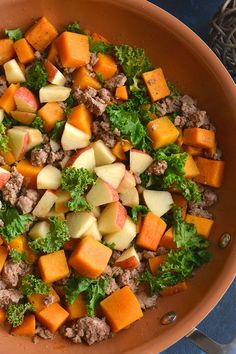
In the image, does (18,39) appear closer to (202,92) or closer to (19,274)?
(202,92)

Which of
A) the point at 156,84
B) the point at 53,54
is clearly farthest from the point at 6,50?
the point at 156,84

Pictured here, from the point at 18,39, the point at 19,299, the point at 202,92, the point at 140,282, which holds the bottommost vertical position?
the point at 19,299

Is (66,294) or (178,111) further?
(178,111)

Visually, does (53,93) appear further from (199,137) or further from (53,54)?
(199,137)

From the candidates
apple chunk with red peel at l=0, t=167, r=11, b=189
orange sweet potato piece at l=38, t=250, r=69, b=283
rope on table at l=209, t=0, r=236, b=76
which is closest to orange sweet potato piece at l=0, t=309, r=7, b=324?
orange sweet potato piece at l=38, t=250, r=69, b=283

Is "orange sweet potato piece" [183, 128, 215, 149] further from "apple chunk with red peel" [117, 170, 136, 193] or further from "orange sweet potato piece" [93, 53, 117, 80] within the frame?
"orange sweet potato piece" [93, 53, 117, 80]

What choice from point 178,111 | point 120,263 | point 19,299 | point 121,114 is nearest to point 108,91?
point 121,114
